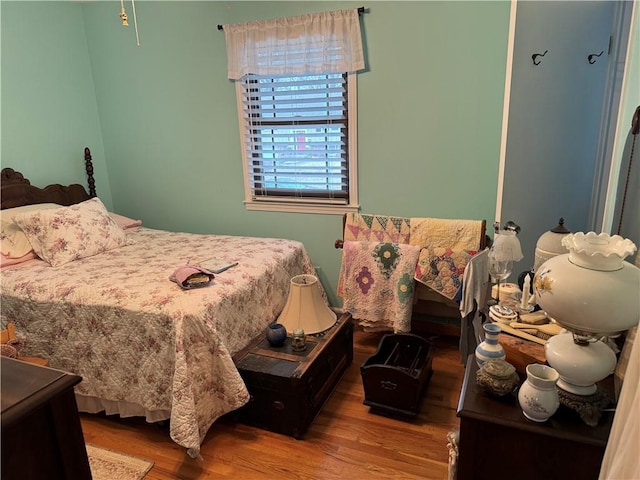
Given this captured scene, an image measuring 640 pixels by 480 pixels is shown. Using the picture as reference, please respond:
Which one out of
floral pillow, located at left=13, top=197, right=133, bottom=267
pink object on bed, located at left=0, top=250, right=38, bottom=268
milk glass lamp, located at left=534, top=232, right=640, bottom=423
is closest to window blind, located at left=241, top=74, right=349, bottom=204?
floral pillow, located at left=13, top=197, right=133, bottom=267

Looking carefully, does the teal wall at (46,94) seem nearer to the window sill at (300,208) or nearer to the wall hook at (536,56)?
the window sill at (300,208)

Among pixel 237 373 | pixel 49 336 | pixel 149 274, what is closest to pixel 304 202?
pixel 149 274

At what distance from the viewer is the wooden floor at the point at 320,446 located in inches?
75.5

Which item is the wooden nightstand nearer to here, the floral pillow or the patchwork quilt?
the patchwork quilt

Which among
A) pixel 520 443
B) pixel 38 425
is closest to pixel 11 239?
pixel 38 425

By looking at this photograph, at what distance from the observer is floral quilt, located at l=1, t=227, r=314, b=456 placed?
6.56 feet

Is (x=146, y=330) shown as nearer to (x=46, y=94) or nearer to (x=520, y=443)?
(x=520, y=443)

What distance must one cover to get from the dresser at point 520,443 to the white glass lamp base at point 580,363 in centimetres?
7

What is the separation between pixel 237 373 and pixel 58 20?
3.11 m

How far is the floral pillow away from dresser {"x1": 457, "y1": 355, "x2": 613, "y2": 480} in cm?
247

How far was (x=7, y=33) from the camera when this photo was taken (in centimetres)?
295

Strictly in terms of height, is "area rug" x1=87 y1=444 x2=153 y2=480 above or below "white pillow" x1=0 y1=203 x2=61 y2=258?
below

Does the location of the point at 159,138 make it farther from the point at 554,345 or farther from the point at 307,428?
the point at 554,345

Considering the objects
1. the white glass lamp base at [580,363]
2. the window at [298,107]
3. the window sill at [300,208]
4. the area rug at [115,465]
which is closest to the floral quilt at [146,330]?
the area rug at [115,465]
